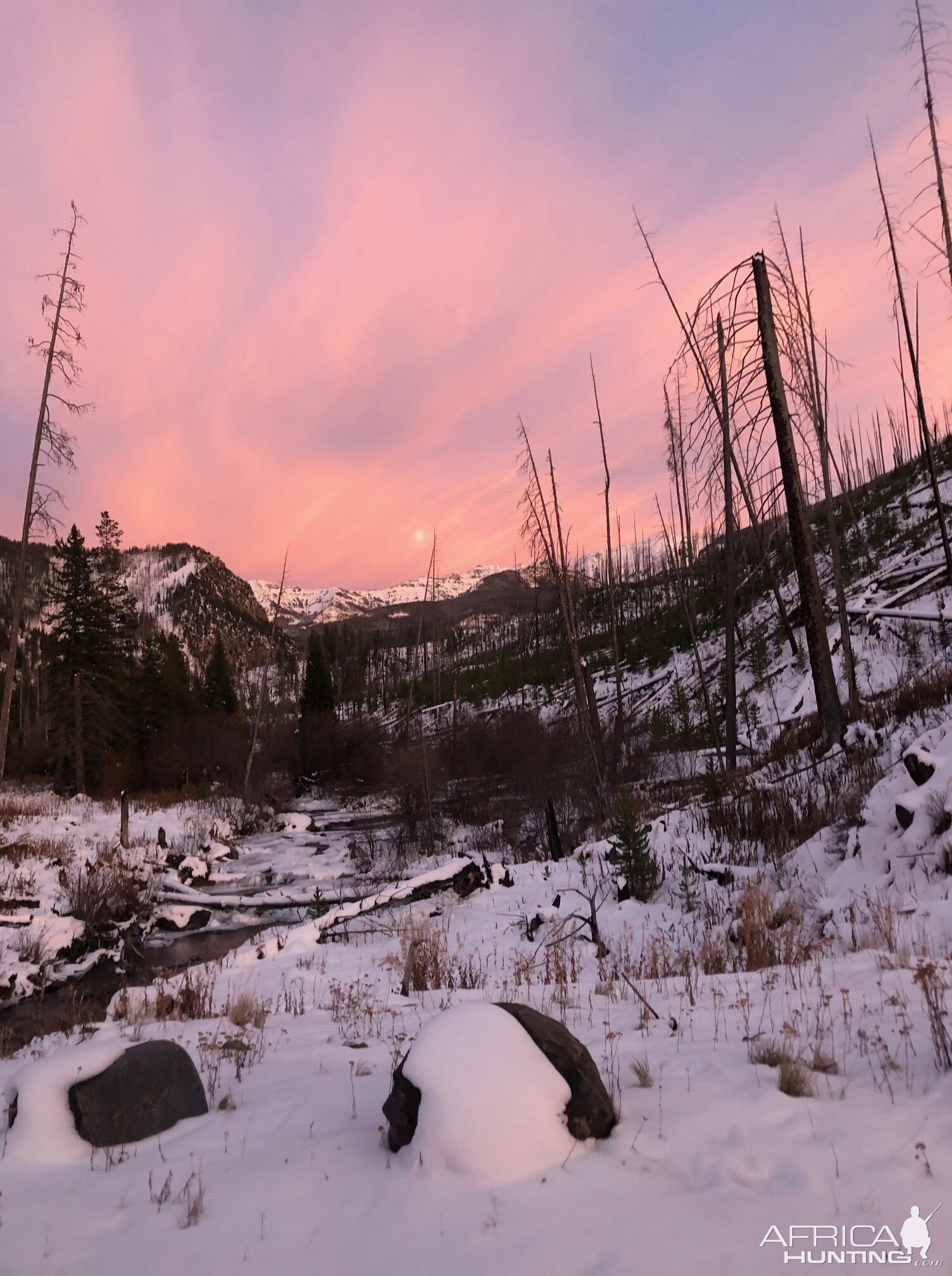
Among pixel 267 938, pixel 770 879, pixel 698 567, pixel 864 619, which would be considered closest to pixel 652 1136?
pixel 770 879

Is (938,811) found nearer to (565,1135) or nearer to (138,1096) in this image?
(565,1135)

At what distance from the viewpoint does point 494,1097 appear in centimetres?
253

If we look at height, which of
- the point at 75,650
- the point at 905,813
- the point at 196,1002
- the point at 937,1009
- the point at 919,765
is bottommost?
the point at 196,1002

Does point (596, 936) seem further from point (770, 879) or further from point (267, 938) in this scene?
point (267, 938)

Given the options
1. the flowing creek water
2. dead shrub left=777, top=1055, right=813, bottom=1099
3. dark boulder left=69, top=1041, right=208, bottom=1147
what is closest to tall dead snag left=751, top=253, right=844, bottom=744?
dead shrub left=777, top=1055, right=813, bottom=1099

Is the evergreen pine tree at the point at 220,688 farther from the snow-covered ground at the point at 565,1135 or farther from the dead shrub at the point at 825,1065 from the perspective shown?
the dead shrub at the point at 825,1065

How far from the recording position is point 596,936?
23.1ft

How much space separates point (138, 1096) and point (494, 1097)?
1.96 m

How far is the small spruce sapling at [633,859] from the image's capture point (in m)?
8.62

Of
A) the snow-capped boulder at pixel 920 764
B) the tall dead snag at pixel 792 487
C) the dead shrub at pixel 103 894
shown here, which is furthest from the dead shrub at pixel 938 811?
the dead shrub at pixel 103 894

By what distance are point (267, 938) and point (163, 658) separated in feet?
118

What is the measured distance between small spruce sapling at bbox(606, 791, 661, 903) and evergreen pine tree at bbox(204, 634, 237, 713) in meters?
40.0

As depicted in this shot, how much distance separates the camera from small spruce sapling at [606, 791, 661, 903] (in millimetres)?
8617

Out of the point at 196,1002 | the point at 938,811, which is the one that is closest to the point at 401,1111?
the point at 196,1002
